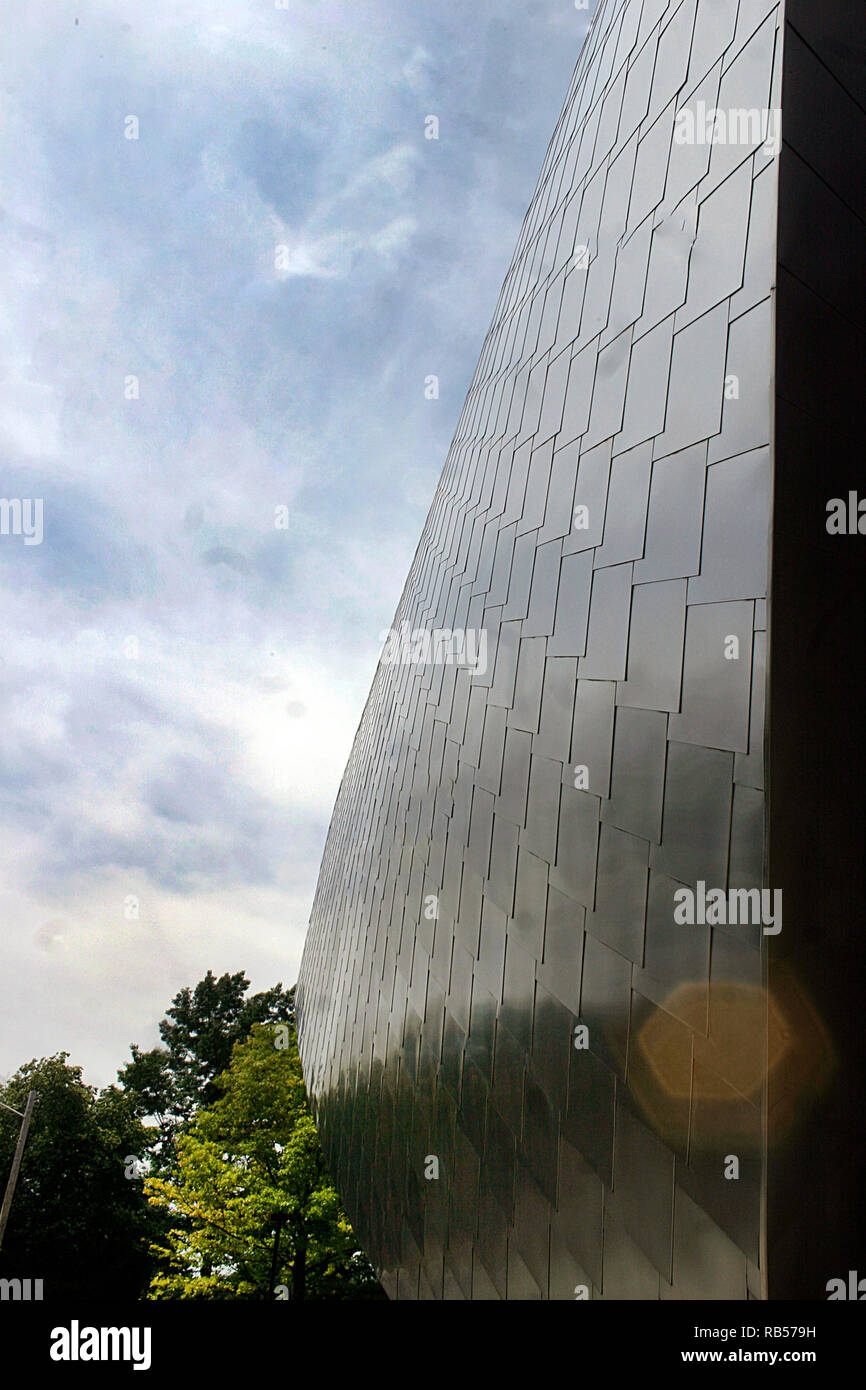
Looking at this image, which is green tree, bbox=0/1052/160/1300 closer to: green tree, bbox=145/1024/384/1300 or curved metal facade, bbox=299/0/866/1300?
green tree, bbox=145/1024/384/1300

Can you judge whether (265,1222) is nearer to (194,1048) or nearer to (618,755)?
(618,755)

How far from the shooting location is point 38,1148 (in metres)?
30.2

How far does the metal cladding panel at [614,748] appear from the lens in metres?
3.31

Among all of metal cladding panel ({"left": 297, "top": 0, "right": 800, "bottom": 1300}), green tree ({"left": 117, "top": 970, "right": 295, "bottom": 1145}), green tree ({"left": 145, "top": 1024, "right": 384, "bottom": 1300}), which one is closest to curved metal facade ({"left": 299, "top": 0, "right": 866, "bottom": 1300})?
metal cladding panel ({"left": 297, "top": 0, "right": 800, "bottom": 1300})

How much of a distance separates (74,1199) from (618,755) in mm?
34715

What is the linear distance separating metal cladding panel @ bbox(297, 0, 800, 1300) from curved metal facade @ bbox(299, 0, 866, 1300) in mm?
22

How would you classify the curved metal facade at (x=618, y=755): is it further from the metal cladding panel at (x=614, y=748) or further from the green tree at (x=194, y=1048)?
the green tree at (x=194, y=1048)

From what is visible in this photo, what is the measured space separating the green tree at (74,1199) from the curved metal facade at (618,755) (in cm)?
2713

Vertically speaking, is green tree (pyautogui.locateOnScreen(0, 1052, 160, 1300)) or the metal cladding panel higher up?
the metal cladding panel

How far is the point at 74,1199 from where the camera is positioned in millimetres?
29875

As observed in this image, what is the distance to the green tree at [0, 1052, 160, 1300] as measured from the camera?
28953 mm
